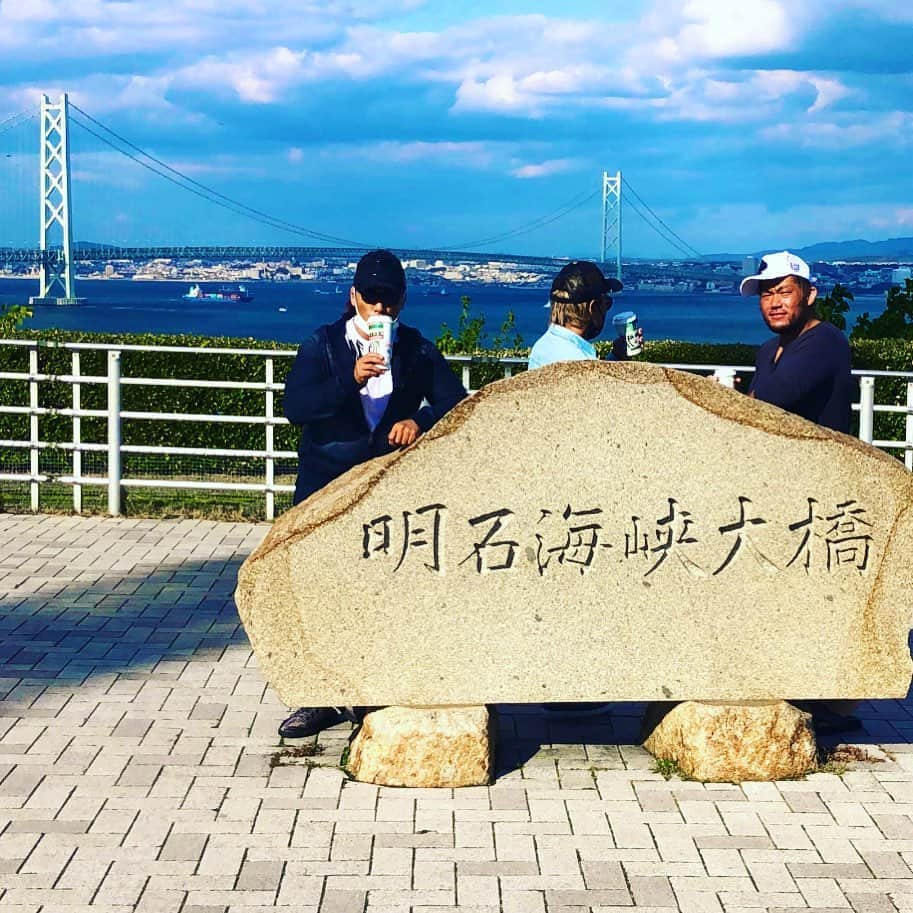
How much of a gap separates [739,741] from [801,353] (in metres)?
1.29

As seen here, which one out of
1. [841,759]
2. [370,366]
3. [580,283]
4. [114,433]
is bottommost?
[841,759]

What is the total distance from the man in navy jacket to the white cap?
3.46ft

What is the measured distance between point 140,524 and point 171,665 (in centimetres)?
324

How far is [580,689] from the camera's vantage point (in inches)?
177

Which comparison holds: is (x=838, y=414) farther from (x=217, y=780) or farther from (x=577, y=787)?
(x=217, y=780)

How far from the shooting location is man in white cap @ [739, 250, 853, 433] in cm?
477

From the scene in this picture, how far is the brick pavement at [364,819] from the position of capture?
361 cm

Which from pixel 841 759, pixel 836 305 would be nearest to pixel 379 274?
pixel 841 759

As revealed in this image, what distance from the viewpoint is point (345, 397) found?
4660 millimetres

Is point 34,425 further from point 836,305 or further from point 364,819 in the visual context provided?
point 836,305

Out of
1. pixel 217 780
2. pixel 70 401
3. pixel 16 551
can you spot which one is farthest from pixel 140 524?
pixel 217 780

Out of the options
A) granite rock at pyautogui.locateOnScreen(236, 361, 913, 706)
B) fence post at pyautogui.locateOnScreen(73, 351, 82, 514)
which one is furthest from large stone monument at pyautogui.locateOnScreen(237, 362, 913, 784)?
fence post at pyautogui.locateOnScreen(73, 351, 82, 514)

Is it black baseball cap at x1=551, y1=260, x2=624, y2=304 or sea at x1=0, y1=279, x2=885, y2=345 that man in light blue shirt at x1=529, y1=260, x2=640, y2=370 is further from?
sea at x1=0, y1=279, x2=885, y2=345

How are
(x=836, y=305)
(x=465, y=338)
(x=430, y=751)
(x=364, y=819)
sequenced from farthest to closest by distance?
(x=836, y=305)
(x=465, y=338)
(x=430, y=751)
(x=364, y=819)
